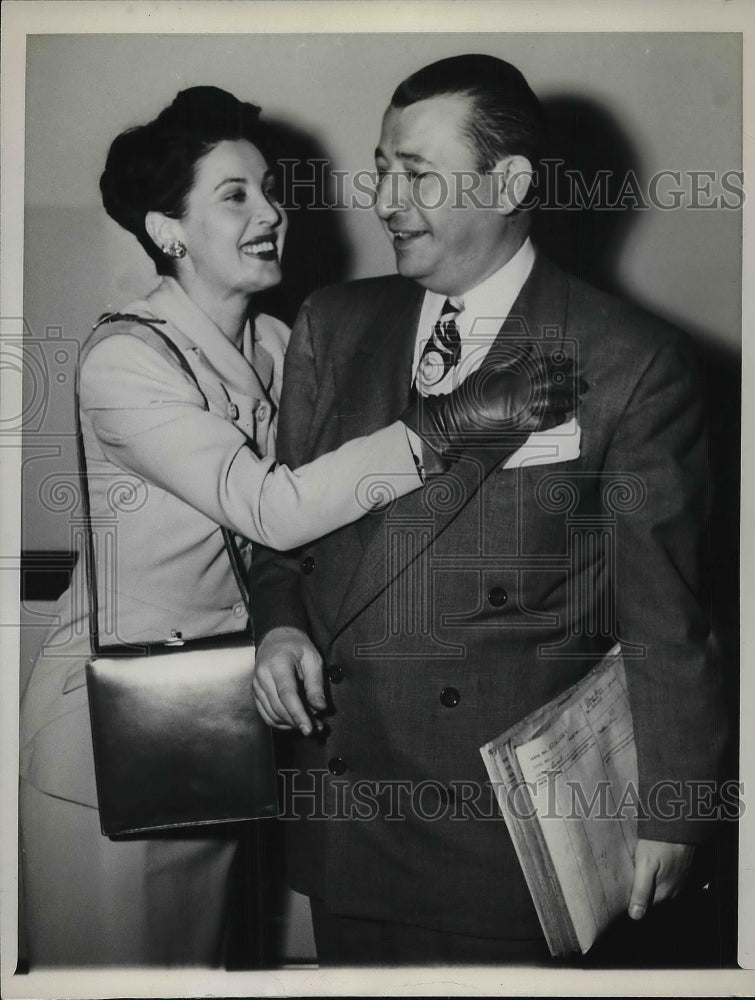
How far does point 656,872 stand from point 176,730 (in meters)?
0.85

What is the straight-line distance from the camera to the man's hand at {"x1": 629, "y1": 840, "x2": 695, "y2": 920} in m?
1.68

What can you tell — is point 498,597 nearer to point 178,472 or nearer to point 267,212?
point 178,472

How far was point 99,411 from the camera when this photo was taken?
5.57ft

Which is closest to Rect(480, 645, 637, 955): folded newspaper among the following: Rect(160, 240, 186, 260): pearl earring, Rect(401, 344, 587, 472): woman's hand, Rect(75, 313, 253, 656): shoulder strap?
Rect(401, 344, 587, 472): woman's hand

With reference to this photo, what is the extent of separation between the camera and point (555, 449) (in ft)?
5.37

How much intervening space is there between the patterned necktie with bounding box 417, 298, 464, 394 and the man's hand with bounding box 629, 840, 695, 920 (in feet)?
2.84

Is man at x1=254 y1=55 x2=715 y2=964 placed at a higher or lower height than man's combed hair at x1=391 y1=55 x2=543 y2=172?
lower

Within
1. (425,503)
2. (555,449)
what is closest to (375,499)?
(425,503)

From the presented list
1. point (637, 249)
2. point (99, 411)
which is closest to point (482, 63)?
point (637, 249)

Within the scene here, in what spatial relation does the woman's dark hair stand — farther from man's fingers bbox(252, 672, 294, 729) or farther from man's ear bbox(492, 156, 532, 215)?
man's fingers bbox(252, 672, 294, 729)

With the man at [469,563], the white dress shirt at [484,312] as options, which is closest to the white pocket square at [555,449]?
the man at [469,563]

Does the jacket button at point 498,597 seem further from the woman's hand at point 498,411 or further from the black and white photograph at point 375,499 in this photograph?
the woman's hand at point 498,411

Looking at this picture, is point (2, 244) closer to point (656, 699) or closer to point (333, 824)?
point (333, 824)

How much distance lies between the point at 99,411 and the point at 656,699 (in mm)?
1055
